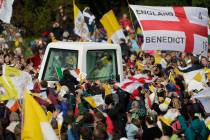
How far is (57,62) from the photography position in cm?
1565

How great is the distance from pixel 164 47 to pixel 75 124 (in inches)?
145

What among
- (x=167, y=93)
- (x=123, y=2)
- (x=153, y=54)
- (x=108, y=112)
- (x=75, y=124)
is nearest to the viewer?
(x=75, y=124)

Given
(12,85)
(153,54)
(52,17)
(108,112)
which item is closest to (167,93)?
(108,112)

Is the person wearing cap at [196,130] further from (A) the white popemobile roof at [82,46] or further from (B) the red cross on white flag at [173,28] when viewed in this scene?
(A) the white popemobile roof at [82,46]

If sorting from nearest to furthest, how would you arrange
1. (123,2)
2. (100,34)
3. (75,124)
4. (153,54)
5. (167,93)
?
(75,124) < (167,93) < (153,54) < (100,34) < (123,2)

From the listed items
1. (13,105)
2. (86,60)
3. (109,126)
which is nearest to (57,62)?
(86,60)

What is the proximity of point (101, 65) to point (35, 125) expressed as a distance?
15.5 ft

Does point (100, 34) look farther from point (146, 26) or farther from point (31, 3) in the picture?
point (146, 26)

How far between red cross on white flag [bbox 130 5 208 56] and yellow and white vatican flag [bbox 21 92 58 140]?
4.30 metres

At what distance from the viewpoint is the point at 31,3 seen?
33.8m

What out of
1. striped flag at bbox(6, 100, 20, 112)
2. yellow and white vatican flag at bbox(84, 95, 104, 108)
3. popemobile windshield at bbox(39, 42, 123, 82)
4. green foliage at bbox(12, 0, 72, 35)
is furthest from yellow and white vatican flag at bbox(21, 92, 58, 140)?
green foliage at bbox(12, 0, 72, 35)

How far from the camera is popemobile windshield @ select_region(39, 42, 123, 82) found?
15281 millimetres

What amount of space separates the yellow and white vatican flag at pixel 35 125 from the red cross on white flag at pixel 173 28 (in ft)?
14.1

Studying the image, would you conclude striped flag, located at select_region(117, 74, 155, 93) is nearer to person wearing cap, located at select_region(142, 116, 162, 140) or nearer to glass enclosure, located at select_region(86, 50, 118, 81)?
glass enclosure, located at select_region(86, 50, 118, 81)
